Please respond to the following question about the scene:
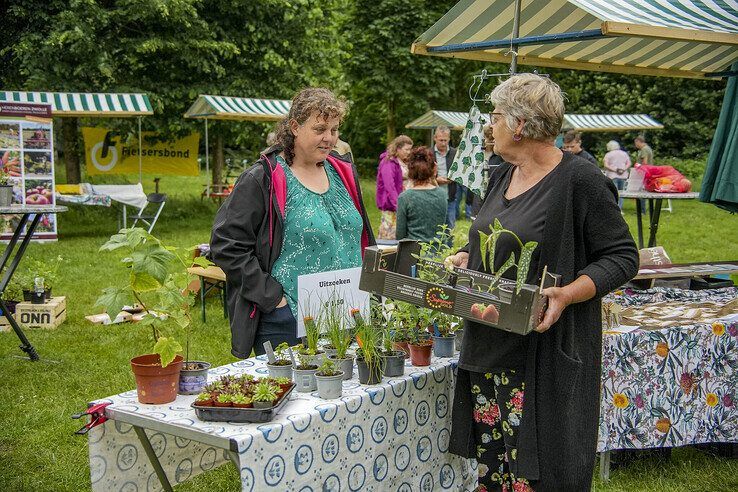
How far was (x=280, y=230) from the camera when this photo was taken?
3.02 m

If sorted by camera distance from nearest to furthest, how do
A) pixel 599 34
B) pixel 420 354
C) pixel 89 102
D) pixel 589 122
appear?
1. pixel 420 354
2. pixel 599 34
3. pixel 89 102
4. pixel 589 122

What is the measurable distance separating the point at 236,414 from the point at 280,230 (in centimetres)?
95

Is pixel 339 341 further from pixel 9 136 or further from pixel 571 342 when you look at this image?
pixel 9 136

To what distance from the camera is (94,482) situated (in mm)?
2496

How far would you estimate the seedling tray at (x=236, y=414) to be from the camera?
7.37 feet

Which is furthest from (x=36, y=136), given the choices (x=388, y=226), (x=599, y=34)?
(x=599, y=34)

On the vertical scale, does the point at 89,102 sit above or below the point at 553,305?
above

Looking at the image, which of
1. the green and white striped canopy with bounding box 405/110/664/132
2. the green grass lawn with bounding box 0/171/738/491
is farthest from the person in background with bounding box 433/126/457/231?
the green and white striped canopy with bounding box 405/110/664/132

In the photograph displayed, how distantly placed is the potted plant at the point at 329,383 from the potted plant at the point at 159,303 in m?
0.39

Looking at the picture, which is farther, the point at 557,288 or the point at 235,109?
the point at 235,109

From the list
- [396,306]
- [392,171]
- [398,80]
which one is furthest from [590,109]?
[396,306]

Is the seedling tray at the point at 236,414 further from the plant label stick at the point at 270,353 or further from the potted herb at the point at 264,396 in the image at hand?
the plant label stick at the point at 270,353

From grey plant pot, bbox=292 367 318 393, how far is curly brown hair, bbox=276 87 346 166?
0.95 meters

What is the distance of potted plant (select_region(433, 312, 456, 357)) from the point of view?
313cm
